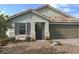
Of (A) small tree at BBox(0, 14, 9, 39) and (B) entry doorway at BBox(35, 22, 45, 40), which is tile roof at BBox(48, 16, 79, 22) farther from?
(A) small tree at BBox(0, 14, 9, 39)

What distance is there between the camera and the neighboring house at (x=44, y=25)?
239cm

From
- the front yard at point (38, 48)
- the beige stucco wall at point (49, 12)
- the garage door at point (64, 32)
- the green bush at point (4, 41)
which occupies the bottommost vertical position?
the front yard at point (38, 48)

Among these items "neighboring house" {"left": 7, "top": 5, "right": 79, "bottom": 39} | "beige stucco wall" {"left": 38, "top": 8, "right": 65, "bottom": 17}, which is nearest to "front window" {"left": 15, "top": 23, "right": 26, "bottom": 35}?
"neighboring house" {"left": 7, "top": 5, "right": 79, "bottom": 39}

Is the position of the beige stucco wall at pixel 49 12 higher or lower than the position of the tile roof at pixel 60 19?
higher

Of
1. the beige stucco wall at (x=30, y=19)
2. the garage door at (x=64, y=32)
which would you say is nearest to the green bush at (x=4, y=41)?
the beige stucco wall at (x=30, y=19)

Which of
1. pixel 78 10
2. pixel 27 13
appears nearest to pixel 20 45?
pixel 27 13

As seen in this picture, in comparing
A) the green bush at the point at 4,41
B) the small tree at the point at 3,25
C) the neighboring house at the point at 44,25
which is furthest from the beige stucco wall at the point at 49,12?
the green bush at the point at 4,41

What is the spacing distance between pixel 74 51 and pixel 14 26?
1043 millimetres

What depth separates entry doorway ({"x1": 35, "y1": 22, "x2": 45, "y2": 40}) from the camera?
2.38m

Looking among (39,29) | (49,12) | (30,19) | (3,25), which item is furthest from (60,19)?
(3,25)

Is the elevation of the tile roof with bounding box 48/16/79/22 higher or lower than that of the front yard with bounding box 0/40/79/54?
higher

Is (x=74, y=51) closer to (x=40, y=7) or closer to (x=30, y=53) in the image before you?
(x=30, y=53)

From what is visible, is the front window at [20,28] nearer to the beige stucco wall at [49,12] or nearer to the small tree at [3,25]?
the small tree at [3,25]

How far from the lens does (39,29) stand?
238 cm
